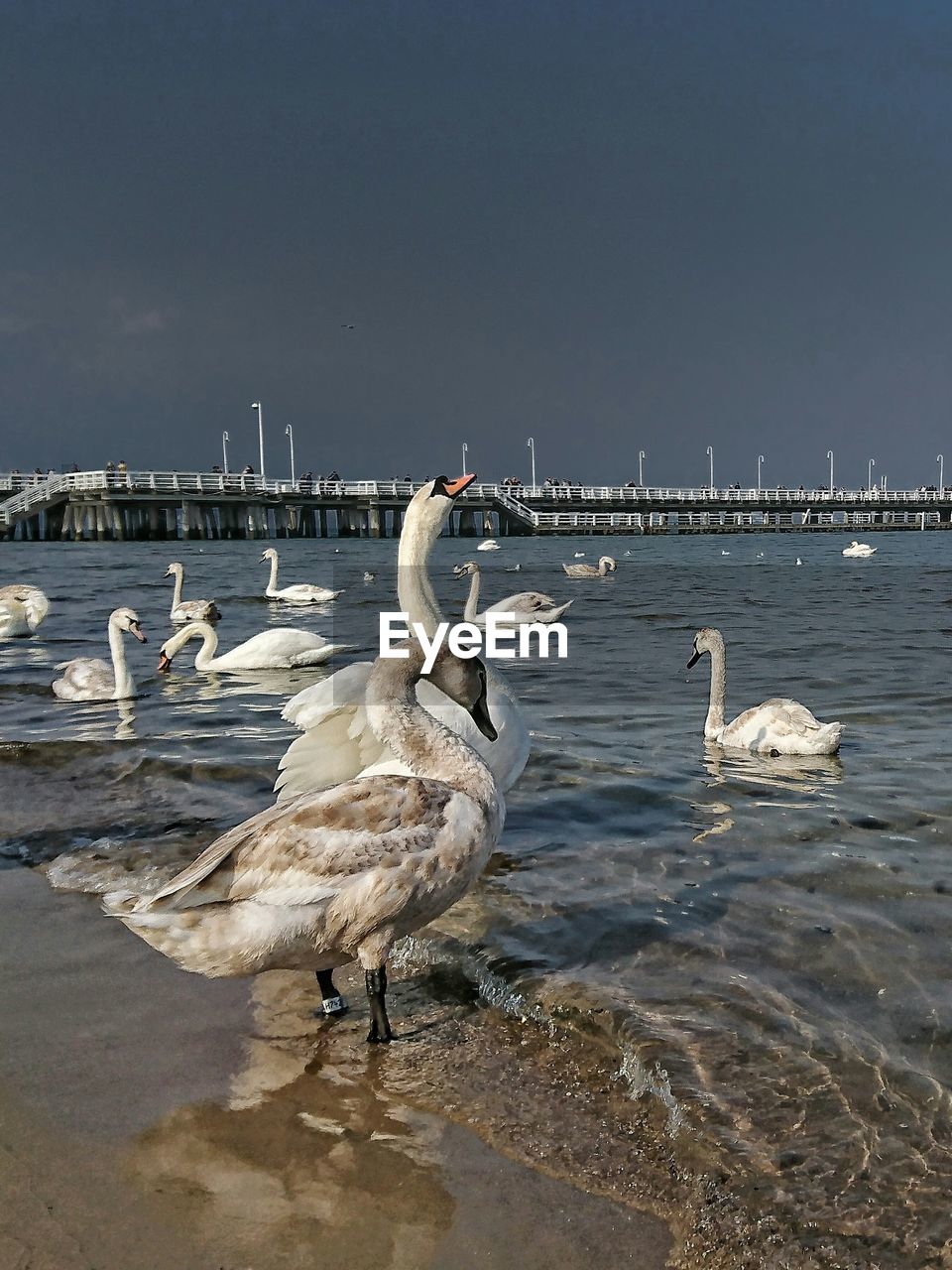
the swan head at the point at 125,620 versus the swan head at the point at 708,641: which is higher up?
the swan head at the point at 125,620

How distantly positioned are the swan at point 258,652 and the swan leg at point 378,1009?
974 centimetres

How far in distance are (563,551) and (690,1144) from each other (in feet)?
180

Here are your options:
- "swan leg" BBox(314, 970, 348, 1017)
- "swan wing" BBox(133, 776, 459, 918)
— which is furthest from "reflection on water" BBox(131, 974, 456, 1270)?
"swan wing" BBox(133, 776, 459, 918)

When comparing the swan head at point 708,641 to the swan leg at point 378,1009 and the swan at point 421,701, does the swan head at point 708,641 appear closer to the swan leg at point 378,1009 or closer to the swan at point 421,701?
the swan at point 421,701

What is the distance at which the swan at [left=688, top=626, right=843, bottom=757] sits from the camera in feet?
25.3

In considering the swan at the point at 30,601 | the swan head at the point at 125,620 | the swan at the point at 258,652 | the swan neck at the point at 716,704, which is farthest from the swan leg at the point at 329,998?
the swan at the point at 30,601

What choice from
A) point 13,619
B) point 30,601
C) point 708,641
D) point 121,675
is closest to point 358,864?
point 708,641

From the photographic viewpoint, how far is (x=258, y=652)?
13.3 m

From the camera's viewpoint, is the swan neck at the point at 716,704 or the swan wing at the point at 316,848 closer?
the swan wing at the point at 316,848

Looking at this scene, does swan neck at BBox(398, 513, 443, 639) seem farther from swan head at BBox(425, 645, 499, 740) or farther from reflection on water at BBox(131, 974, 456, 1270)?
reflection on water at BBox(131, 974, 456, 1270)

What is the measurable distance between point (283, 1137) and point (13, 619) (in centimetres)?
1485

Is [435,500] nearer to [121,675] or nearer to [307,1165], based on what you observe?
[307,1165]

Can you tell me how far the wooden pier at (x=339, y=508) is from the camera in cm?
6838

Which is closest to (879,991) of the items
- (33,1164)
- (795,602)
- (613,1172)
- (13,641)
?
(613,1172)
